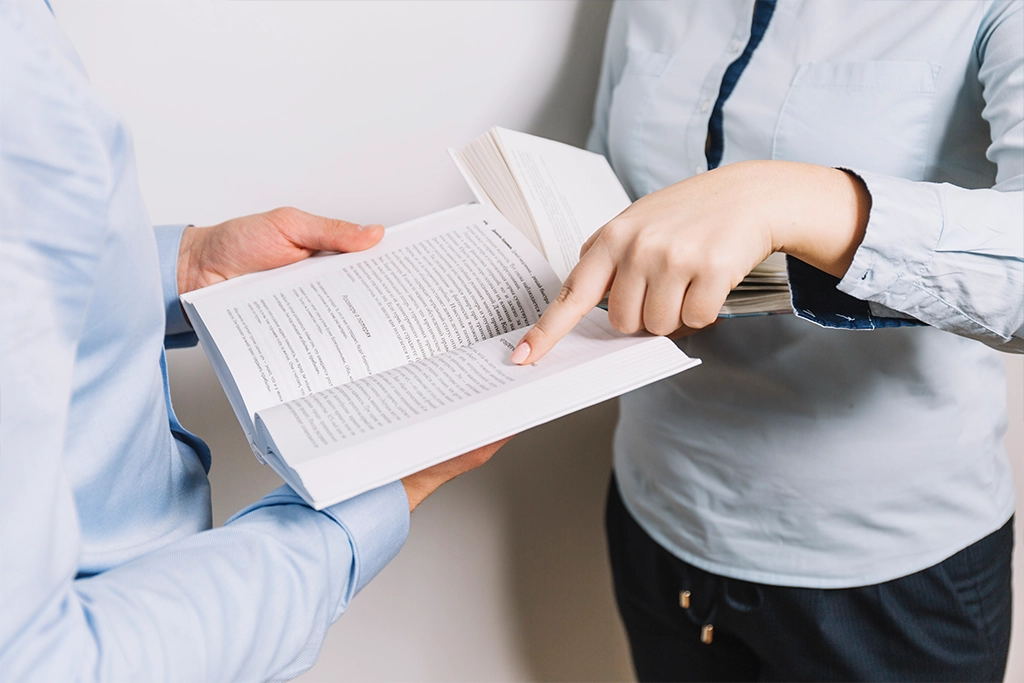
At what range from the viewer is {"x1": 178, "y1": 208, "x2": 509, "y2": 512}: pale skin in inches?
27.3

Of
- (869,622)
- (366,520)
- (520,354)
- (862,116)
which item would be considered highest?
(862,116)

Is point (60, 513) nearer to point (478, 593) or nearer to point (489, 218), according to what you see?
point (489, 218)

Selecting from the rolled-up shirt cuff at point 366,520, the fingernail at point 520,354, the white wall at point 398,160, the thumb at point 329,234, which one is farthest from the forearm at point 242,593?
the white wall at point 398,160

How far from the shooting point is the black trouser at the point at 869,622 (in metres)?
0.81

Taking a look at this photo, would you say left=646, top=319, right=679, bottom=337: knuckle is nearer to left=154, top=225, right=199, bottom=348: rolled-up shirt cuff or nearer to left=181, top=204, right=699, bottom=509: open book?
left=181, top=204, right=699, bottom=509: open book

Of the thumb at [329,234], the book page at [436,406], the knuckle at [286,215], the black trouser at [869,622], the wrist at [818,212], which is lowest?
the black trouser at [869,622]

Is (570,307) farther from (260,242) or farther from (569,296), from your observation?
(260,242)

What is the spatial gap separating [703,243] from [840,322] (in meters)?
0.15

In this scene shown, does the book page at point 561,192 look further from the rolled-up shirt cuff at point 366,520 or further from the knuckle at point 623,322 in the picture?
the rolled-up shirt cuff at point 366,520

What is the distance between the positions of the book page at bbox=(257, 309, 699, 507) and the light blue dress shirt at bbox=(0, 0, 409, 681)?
75 millimetres

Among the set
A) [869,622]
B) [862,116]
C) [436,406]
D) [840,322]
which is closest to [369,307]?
[436,406]

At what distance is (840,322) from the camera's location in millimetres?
562

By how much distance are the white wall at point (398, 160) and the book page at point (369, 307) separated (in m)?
0.25

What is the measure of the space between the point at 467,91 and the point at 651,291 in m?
0.53
